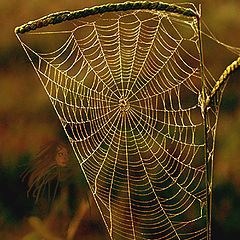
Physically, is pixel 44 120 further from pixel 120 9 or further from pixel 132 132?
pixel 120 9

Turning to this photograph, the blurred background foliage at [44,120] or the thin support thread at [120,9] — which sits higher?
the thin support thread at [120,9]

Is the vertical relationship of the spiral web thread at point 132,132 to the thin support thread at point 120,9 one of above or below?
below

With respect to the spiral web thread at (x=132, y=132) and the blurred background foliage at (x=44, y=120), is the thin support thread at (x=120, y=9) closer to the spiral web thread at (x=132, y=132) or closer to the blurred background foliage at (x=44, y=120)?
the spiral web thread at (x=132, y=132)

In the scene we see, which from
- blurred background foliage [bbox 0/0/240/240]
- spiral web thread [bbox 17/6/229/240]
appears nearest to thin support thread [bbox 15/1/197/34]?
spiral web thread [bbox 17/6/229/240]

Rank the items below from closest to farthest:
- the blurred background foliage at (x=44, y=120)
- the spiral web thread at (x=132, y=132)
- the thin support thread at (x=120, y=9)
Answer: the thin support thread at (x=120, y=9) < the spiral web thread at (x=132, y=132) < the blurred background foliage at (x=44, y=120)

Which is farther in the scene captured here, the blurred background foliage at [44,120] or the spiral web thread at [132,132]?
the blurred background foliage at [44,120]

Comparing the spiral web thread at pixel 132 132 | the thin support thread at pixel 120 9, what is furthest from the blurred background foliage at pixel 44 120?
the thin support thread at pixel 120 9

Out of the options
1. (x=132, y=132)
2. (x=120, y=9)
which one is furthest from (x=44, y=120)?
(x=120, y=9)

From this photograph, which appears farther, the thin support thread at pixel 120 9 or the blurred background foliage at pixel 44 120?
the blurred background foliage at pixel 44 120

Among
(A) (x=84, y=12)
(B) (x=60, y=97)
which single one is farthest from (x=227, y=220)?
(A) (x=84, y=12)

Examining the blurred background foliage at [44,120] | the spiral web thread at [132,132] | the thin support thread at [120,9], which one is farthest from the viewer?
the blurred background foliage at [44,120]
